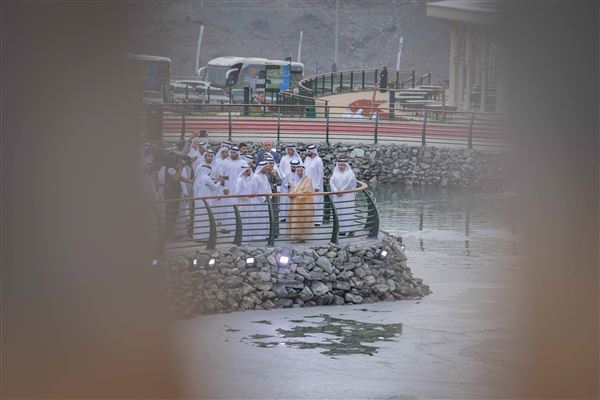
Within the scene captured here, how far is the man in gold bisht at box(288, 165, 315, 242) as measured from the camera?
1060cm

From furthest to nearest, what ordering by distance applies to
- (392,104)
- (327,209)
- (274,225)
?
1. (392,104)
2. (274,225)
3. (327,209)

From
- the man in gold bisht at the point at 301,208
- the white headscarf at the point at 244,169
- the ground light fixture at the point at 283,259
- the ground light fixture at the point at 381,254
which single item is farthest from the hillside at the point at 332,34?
the ground light fixture at the point at 283,259

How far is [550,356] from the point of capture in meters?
1.61

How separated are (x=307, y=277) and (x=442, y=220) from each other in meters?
6.73

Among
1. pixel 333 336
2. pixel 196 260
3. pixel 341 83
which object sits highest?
pixel 341 83

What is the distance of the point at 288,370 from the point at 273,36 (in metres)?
41.0

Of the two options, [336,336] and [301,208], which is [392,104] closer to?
[301,208]

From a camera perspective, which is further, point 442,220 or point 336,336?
point 442,220

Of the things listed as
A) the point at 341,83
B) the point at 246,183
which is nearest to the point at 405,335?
the point at 246,183

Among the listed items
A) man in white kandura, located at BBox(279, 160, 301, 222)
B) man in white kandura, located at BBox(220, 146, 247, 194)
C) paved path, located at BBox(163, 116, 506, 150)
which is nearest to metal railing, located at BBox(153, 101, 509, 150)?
paved path, located at BBox(163, 116, 506, 150)

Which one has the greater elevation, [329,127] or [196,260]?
[329,127]

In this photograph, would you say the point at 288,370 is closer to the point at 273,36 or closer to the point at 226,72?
the point at 226,72

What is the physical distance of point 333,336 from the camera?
8.66m

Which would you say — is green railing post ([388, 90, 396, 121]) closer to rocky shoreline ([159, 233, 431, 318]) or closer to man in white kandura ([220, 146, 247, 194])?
man in white kandura ([220, 146, 247, 194])
